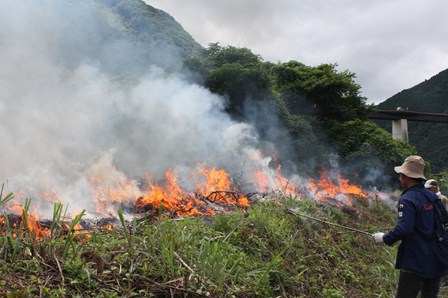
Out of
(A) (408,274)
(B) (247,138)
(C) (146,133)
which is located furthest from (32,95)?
(A) (408,274)

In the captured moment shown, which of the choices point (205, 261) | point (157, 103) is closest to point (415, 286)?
point (205, 261)

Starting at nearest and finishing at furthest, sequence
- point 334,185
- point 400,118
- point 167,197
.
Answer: point 167,197 → point 334,185 → point 400,118

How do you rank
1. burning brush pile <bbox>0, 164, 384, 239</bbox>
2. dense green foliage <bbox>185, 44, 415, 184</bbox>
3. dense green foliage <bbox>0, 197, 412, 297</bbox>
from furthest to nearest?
1. dense green foliage <bbox>185, 44, 415, 184</bbox>
2. burning brush pile <bbox>0, 164, 384, 239</bbox>
3. dense green foliage <bbox>0, 197, 412, 297</bbox>

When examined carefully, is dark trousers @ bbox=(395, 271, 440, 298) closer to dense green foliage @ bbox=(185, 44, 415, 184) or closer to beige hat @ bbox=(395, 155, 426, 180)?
beige hat @ bbox=(395, 155, 426, 180)

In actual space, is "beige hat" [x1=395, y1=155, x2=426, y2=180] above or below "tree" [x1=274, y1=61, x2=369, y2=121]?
below

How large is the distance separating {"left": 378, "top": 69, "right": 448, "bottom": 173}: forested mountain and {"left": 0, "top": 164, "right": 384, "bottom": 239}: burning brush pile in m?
34.7

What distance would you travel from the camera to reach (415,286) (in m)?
3.80

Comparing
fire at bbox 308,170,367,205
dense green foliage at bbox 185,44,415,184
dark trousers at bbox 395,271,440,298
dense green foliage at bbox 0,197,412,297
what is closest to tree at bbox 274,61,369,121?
dense green foliage at bbox 185,44,415,184

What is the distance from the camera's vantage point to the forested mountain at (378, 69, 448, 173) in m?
42.4

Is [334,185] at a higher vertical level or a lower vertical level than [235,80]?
lower

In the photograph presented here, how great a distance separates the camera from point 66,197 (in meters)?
8.52

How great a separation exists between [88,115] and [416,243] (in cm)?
1028

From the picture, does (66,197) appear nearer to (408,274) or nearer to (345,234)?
(345,234)

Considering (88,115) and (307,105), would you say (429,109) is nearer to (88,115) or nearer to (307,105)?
(307,105)
